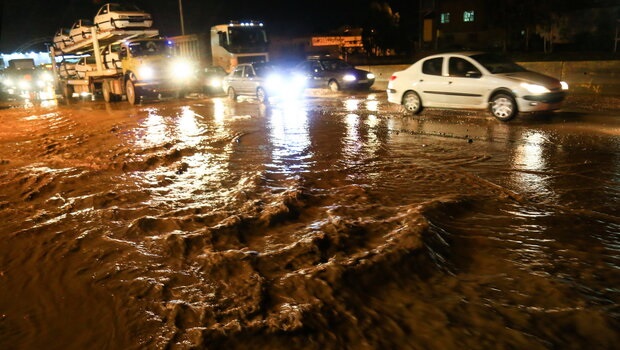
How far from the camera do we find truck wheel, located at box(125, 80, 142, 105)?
60.4ft

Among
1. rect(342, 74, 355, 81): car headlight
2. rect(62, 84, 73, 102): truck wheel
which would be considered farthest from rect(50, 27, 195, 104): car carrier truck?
rect(342, 74, 355, 81): car headlight

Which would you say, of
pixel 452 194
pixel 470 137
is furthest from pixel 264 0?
pixel 452 194

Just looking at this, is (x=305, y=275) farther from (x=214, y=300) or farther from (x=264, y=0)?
(x=264, y=0)

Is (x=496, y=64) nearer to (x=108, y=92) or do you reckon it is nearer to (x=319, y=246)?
(x=319, y=246)

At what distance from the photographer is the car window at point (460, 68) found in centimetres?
1065

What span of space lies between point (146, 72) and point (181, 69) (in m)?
1.51

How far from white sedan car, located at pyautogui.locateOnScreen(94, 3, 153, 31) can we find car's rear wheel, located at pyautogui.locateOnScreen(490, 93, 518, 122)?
15.2 m

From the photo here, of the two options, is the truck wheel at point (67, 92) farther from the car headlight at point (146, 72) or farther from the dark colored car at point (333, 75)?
the dark colored car at point (333, 75)

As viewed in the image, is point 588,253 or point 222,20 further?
point 222,20

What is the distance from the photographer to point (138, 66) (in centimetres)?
1808

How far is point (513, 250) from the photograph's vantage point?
13.1 feet

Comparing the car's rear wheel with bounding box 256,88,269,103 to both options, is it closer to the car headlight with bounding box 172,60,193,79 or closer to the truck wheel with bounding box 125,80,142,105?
the car headlight with bounding box 172,60,193,79

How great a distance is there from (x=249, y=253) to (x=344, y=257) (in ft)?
2.91

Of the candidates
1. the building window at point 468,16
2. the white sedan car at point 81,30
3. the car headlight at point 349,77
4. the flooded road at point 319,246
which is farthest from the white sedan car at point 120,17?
the building window at point 468,16
